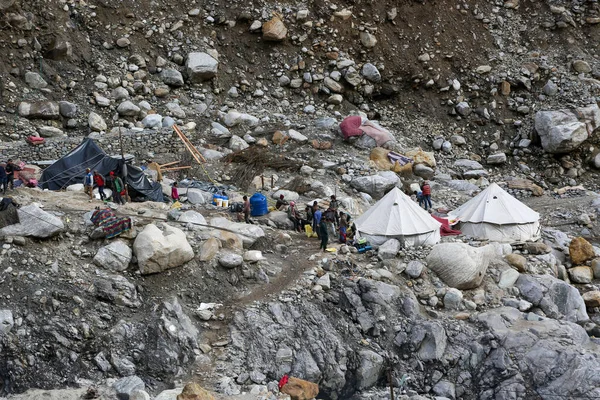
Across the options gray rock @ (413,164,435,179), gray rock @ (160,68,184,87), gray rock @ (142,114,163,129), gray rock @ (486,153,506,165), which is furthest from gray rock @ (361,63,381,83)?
gray rock @ (142,114,163,129)

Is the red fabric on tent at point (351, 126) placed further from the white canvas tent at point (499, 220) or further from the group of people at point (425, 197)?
the white canvas tent at point (499, 220)

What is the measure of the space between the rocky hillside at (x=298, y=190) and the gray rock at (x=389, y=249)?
0.16 ft

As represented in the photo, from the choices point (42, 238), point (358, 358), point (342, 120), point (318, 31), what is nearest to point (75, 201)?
point (42, 238)

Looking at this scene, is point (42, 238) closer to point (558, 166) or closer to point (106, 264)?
point (106, 264)

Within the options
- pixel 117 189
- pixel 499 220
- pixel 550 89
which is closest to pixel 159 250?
pixel 117 189

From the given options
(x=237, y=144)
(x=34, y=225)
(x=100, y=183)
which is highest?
(x=34, y=225)

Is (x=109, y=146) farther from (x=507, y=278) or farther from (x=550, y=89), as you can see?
(x=550, y=89)

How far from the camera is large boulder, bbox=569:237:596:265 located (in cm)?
1734

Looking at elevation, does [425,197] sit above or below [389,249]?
below

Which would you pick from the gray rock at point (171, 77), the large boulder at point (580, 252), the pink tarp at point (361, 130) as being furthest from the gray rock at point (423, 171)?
the gray rock at point (171, 77)

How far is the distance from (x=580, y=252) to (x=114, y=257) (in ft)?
32.3

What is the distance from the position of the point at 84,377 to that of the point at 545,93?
19699mm

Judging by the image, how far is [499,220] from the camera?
1820 cm

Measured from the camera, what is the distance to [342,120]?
2533 centimetres
